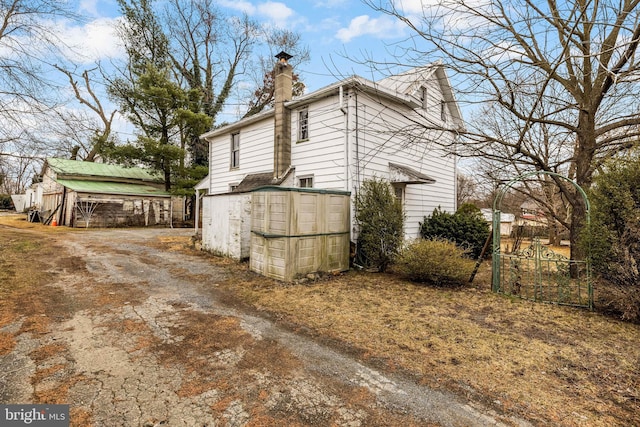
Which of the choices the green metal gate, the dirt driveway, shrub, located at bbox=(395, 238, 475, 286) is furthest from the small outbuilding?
the green metal gate

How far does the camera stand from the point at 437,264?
661 centimetres

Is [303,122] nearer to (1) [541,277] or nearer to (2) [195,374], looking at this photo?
(1) [541,277]

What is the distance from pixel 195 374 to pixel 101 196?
817 inches

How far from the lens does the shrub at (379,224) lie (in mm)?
7664

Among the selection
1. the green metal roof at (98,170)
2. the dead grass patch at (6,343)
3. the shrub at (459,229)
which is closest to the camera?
the dead grass patch at (6,343)

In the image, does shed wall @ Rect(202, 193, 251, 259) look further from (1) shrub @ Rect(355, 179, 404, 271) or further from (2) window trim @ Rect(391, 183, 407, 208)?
(2) window trim @ Rect(391, 183, 407, 208)

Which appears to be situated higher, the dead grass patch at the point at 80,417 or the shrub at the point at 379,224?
the shrub at the point at 379,224

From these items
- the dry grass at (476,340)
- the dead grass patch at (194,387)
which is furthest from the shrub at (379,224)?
the dead grass patch at (194,387)

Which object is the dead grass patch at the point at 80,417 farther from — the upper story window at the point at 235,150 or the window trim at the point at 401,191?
the upper story window at the point at 235,150

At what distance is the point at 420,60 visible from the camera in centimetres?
512

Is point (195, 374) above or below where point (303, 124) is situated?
below

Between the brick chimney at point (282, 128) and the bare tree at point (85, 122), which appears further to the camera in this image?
the brick chimney at point (282, 128)

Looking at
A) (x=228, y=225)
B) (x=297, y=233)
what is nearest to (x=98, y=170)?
(x=228, y=225)

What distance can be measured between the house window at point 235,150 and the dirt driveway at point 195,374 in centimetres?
888
